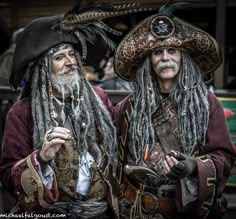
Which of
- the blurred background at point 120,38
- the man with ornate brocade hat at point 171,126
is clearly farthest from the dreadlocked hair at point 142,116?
the blurred background at point 120,38

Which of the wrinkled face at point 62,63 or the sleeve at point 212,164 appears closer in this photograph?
the sleeve at point 212,164

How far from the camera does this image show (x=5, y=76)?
5441 mm

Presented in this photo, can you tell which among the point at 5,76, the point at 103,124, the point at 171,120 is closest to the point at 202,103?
the point at 171,120

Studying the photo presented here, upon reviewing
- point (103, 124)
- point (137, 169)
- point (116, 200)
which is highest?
point (103, 124)

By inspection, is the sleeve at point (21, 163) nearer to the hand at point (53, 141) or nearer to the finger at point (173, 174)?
the hand at point (53, 141)

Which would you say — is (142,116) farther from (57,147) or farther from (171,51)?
(57,147)

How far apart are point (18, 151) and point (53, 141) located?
32 centimetres

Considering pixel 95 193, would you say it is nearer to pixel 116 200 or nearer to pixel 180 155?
pixel 116 200

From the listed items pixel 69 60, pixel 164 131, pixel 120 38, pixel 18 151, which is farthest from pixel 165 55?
pixel 120 38

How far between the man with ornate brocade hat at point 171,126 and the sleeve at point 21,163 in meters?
0.49

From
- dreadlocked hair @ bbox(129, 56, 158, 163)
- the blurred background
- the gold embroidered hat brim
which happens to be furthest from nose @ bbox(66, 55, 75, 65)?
the blurred background

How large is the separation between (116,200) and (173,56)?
88 cm

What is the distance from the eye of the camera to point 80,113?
2943 millimetres

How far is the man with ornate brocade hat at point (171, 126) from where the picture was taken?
9.14 ft
